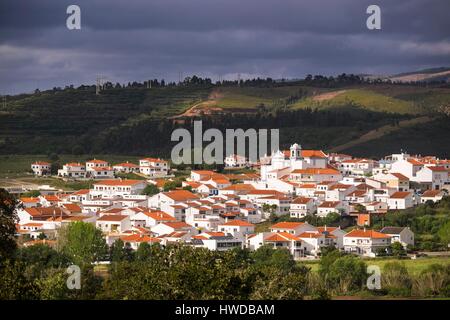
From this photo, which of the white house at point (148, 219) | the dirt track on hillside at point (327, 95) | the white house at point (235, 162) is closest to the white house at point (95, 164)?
the white house at point (235, 162)

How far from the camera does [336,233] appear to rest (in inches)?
1769

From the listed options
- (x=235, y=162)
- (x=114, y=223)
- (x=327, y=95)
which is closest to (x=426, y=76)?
(x=327, y=95)

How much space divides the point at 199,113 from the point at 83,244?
157ft

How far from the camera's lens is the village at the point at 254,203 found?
4397cm

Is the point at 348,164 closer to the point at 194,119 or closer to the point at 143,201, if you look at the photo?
the point at 143,201

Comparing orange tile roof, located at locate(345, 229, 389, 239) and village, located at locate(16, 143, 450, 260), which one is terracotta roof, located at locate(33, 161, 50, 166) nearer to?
village, located at locate(16, 143, 450, 260)

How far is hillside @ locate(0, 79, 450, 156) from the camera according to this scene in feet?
256

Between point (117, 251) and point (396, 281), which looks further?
point (117, 251)

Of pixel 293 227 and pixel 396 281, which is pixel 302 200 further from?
pixel 396 281

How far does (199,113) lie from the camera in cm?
8744

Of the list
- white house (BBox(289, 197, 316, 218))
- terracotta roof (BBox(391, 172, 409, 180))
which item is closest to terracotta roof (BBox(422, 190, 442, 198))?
terracotta roof (BBox(391, 172, 409, 180))
